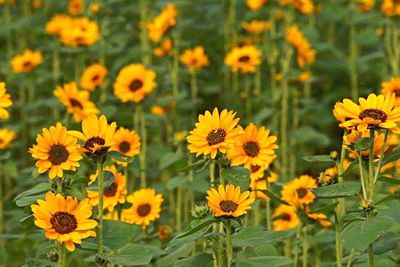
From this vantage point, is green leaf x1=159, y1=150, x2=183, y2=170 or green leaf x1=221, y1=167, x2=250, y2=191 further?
green leaf x1=159, y1=150, x2=183, y2=170

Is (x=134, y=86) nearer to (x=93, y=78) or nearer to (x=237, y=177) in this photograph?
(x=93, y=78)

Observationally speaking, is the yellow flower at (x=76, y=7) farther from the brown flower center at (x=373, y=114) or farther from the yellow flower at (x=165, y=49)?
the brown flower center at (x=373, y=114)

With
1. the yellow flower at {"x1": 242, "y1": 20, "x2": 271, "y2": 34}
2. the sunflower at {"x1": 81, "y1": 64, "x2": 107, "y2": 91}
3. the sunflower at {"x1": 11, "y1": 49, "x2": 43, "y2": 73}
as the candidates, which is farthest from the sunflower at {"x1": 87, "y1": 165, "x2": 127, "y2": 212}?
the yellow flower at {"x1": 242, "y1": 20, "x2": 271, "y2": 34}

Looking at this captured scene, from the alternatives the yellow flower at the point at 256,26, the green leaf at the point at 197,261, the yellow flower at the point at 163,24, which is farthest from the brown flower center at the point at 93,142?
the yellow flower at the point at 256,26

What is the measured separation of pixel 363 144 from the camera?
7.68 feet

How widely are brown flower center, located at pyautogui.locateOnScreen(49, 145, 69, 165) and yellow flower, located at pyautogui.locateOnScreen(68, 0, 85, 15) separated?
341cm

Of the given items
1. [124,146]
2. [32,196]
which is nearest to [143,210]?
[124,146]

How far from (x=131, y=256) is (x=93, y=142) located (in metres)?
0.30

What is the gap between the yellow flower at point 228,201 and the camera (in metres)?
2.31

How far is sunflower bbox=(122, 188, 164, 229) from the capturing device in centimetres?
312

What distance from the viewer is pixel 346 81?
18.4 feet

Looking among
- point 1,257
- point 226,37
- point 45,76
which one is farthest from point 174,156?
point 226,37

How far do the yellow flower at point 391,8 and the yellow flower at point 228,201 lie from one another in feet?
8.35

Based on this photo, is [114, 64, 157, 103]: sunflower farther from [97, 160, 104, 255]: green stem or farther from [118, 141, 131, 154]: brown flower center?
[97, 160, 104, 255]: green stem
